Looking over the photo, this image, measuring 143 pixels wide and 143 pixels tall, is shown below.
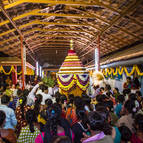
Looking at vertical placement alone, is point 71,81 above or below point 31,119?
above

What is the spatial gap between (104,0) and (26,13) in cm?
350

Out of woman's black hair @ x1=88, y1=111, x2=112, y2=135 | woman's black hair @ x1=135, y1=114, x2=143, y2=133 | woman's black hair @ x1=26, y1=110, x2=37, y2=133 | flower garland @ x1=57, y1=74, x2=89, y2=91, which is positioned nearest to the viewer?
woman's black hair @ x1=88, y1=111, x2=112, y2=135

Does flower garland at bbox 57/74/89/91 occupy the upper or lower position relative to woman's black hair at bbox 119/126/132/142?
upper

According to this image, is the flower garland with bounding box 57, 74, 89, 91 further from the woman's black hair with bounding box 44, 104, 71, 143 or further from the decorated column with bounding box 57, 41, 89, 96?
the woman's black hair with bounding box 44, 104, 71, 143

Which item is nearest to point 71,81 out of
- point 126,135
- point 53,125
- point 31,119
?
point 31,119

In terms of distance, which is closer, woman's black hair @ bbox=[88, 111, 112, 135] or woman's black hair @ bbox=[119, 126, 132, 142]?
woman's black hair @ bbox=[88, 111, 112, 135]

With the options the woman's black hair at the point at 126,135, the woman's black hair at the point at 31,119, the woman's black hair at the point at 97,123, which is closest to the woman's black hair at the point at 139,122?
the woman's black hair at the point at 126,135

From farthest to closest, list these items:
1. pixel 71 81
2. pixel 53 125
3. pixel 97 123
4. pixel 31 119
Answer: pixel 71 81, pixel 31 119, pixel 53 125, pixel 97 123

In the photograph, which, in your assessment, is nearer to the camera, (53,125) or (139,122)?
(139,122)

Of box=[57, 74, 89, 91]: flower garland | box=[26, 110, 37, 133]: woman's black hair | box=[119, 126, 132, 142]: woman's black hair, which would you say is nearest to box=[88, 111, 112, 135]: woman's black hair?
box=[119, 126, 132, 142]: woman's black hair

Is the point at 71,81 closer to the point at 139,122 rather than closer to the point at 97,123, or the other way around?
the point at 139,122

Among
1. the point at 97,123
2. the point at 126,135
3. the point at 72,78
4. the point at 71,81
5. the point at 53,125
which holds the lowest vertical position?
the point at 126,135

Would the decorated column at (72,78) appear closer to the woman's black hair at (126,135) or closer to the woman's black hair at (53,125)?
the woman's black hair at (53,125)

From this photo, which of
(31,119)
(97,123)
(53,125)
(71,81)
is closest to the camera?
(97,123)
